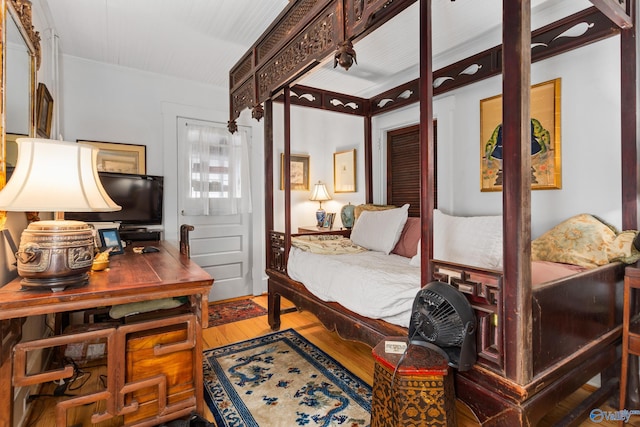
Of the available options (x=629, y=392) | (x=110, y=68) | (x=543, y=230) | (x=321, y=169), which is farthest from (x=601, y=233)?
(x=110, y=68)

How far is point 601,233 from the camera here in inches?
71.5

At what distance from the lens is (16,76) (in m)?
1.61

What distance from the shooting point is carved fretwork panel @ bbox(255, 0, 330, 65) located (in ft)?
6.05

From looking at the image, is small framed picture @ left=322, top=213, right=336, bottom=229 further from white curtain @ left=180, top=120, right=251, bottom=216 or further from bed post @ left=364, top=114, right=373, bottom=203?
white curtain @ left=180, top=120, right=251, bottom=216

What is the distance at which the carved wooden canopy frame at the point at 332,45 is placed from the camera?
1599 millimetres

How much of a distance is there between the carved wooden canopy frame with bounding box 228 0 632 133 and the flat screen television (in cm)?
113

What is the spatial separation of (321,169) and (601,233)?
3.32m

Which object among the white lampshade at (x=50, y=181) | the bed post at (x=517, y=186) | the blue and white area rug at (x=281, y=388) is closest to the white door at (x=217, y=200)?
the blue and white area rug at (x=281, y=388)

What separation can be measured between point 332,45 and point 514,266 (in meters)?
1.39

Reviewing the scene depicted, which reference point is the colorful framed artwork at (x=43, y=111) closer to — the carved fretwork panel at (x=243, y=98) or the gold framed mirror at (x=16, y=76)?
the gold framed mirror at (x=16, y=76)

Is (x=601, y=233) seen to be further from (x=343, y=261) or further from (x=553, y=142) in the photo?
(x=343, y=261)

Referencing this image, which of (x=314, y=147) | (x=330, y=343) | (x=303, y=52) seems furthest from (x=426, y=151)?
(x=314, y=147)

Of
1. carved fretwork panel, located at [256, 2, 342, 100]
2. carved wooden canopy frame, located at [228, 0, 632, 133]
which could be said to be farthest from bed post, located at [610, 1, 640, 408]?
carved fretwork panel, located at [256, 2, 342, 100]

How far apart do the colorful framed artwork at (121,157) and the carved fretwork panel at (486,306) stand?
135 inches
